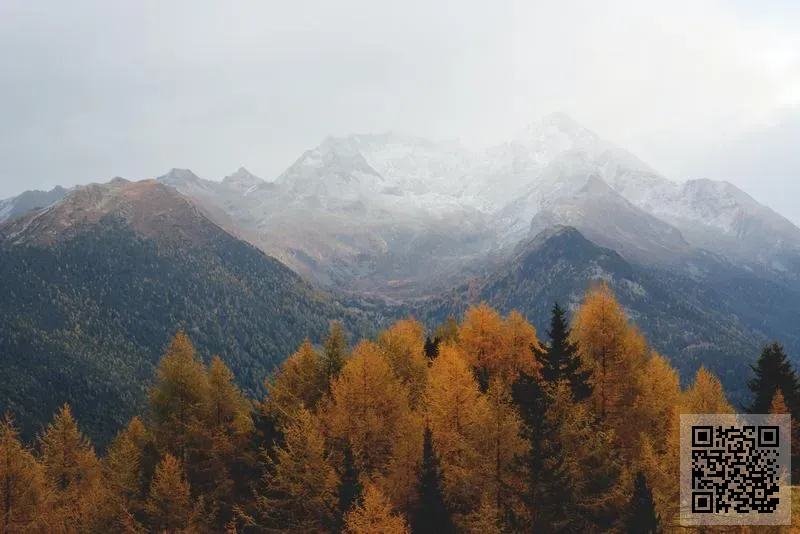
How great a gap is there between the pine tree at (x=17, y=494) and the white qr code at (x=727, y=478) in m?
46.6

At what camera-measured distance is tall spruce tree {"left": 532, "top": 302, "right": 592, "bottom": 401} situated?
4259cm

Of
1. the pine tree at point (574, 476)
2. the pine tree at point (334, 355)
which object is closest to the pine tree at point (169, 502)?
the pine tree at point (334, 355)

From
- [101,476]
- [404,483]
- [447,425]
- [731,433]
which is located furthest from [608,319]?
[101,476]

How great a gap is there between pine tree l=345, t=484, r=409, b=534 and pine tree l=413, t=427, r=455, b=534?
4.82 ft

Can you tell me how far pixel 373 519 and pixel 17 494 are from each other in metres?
31.0

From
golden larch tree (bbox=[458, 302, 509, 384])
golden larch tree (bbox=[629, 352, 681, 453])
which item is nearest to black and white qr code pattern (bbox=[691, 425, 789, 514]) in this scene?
golden larch tree (bbox=[629, 352, 681, 453])

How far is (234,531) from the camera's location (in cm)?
4088

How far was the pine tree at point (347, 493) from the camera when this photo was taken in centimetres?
3669

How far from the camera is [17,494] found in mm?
47781

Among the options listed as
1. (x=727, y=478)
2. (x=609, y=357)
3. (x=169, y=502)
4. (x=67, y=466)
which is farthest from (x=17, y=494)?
(x=727, y=478)

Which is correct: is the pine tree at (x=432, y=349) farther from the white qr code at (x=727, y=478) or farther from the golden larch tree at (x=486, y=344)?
the white qr code at (x=727, y=478)

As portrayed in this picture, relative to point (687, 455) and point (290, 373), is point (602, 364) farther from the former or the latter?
point (290, 373)

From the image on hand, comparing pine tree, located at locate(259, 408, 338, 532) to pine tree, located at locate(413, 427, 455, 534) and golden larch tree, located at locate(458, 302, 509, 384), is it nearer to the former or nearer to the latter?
pine tree, located at locate(413, 427, 455, 534)

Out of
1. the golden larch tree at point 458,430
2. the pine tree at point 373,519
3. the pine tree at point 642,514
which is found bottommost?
the pine tree at point 373,519
